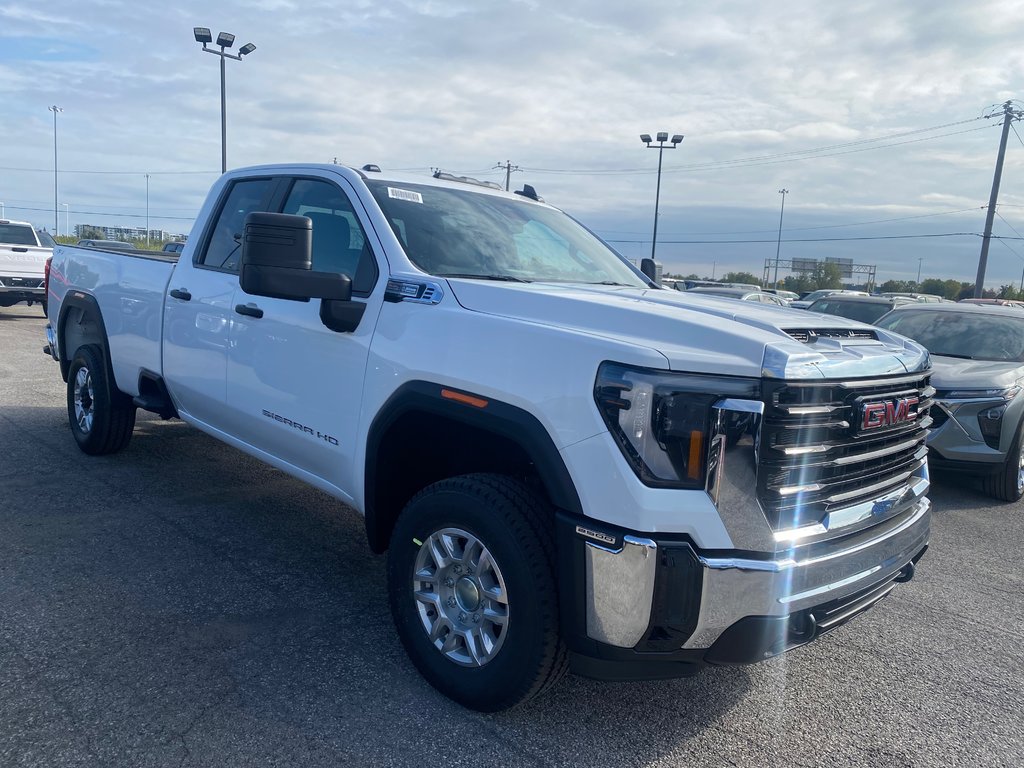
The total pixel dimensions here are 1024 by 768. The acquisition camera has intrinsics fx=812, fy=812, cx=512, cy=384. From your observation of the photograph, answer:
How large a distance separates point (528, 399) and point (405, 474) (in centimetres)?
103

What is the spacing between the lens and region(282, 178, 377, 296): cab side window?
3592mm

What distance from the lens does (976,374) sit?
21.3ft

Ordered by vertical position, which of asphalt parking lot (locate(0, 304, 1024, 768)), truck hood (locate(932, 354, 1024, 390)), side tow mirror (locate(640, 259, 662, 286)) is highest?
side tow mirror (locate(640, 259, 662, 286))

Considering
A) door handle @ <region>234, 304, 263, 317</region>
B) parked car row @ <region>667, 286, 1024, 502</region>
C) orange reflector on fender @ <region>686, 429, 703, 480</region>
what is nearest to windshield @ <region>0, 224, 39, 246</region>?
door handle @ <region>234, 304, 263, 317</region>

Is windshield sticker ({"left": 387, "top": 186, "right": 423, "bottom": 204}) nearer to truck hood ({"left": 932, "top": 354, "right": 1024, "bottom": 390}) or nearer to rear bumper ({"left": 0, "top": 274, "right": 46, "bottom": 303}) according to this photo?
truck hood ({"left": 932, "top": 354, "right": 1024, "bottom": 390})

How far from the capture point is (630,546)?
→ 242 cm

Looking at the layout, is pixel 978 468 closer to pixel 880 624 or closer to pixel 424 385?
pixel 880 624

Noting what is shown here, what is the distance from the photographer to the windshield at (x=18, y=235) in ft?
56.8

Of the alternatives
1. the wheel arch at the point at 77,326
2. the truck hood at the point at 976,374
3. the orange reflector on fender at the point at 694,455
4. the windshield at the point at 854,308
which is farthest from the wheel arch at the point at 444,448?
the windshield at the point at 854,308

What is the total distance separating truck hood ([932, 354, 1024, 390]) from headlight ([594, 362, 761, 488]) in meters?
4.65

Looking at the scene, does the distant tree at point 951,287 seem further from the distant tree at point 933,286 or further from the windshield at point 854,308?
the windshield at point 854,308

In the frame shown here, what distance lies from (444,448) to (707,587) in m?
1.41

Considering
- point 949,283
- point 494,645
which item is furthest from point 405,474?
point 949,283

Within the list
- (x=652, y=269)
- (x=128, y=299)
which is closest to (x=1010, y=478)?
(x=652, y=269)
